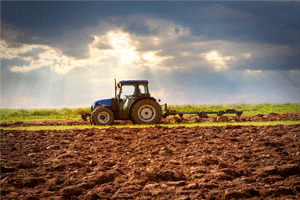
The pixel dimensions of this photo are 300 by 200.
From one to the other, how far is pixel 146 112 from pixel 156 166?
8173mm

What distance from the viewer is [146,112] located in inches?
563

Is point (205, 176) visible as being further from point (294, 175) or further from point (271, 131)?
point (271, 131)

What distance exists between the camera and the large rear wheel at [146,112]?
45.5 ft

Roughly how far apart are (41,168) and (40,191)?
4.43 ft

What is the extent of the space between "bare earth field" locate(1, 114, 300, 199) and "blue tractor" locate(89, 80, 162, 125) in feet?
14.0

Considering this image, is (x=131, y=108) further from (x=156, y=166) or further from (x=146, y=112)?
(x=156, y=166)

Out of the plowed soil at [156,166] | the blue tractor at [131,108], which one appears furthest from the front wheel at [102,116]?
the plowed soil at [156,166]

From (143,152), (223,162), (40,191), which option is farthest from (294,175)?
(40,191)

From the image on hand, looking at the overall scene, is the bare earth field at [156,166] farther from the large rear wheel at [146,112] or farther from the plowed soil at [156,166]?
the large rear wheel at [146,112]

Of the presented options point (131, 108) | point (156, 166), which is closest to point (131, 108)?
point (131, 108)

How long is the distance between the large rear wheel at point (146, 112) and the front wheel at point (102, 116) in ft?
3.68

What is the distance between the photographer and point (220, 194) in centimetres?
467

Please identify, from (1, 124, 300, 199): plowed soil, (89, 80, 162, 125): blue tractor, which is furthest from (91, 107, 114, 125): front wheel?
(1, 124, 300, 199): plowed soil

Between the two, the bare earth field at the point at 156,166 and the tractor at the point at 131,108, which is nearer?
the bare earth field at the point at 156,166
